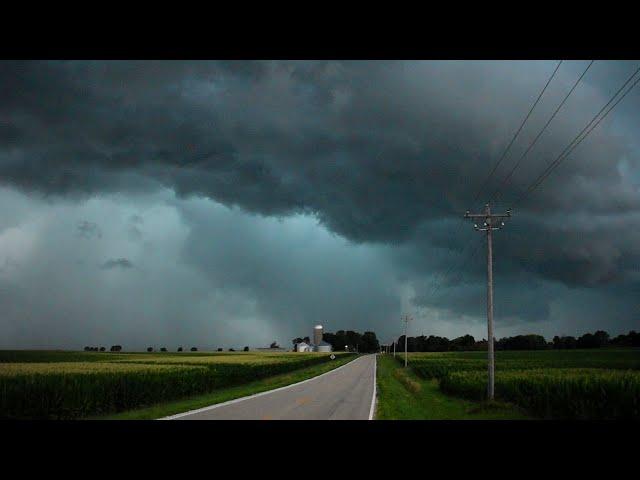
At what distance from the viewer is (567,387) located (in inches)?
906

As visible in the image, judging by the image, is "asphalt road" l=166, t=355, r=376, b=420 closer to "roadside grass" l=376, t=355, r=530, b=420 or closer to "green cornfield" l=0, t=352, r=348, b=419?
"roadside grass" l=376, t=355, r=530, b=420

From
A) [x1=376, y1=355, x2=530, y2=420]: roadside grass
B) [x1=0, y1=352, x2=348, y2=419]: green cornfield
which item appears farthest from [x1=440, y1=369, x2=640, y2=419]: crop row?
[x1=0, y1=352, x2=348, y2=419]: green cornfield

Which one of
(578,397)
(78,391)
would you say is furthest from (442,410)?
(78,391)

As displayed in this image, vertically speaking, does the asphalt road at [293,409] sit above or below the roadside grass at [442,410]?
above

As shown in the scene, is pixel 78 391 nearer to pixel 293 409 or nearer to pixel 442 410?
pixel 293 409

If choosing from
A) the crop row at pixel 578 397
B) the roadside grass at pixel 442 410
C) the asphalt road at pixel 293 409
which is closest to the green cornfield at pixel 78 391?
the asphalt road at pixel 293 409

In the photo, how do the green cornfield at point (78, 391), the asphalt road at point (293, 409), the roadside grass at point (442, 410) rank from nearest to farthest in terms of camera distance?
the asphalt road at point (293, 409) → the green cornfield at point (78, 391) → the roadside grass at point (442, 410)

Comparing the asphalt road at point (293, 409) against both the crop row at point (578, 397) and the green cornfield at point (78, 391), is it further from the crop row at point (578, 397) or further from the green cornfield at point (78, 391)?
the crop row at point (578, 397)

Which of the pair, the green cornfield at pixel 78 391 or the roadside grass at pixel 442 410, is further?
the roadside grass at pixel 442 410

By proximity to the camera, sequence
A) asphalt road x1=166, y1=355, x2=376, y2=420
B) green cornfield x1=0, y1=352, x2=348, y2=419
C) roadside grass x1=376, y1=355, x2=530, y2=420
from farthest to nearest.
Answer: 1. roadside grass x1=376, y1=355, x2=530, y2=420
2. green cornfield x1=0, y1=352, x2=348, y2=419
3. asphalt road x1=166, y1=355, x2=376, y2=420

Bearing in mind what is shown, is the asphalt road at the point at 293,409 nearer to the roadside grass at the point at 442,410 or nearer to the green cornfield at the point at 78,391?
the roadside grass at the point at 442,410

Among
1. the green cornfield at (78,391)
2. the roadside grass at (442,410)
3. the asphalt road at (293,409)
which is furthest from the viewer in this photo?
the roadside grass at (442,410)
